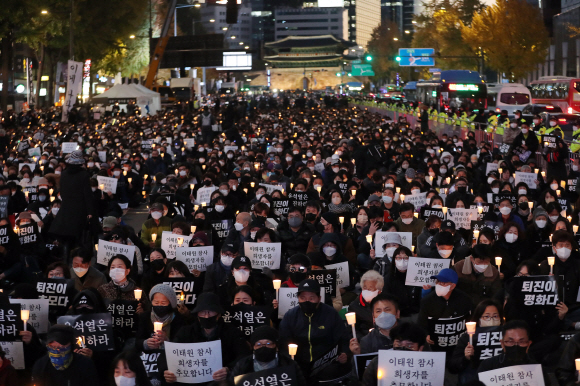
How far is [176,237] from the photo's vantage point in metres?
12.2

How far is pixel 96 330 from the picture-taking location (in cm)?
830

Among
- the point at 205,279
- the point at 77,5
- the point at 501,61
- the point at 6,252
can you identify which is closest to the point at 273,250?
the point at 205,279

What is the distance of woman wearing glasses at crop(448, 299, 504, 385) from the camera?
7.71 metres

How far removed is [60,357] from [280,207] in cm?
880

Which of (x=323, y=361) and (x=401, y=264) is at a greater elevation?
(x=401, y=264)

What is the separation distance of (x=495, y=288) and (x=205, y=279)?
129 inches

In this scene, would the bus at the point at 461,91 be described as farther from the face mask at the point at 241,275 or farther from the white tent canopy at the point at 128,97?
the face mask at the point at 241,275

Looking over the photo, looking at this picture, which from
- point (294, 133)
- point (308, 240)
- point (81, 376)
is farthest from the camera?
point (294, 133)

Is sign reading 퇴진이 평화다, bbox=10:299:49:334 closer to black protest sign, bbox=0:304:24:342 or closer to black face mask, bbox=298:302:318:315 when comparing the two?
black protest sign, bbox=0:304:24:342

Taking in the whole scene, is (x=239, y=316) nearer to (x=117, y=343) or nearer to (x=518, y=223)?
(x=117, y=343)

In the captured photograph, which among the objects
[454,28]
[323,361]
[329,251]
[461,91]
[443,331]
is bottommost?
[323,361]

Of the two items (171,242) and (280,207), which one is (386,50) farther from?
(171,242)

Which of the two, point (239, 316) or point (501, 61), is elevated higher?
point (501, 61)

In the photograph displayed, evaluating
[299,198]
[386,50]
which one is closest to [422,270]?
[299,198]
